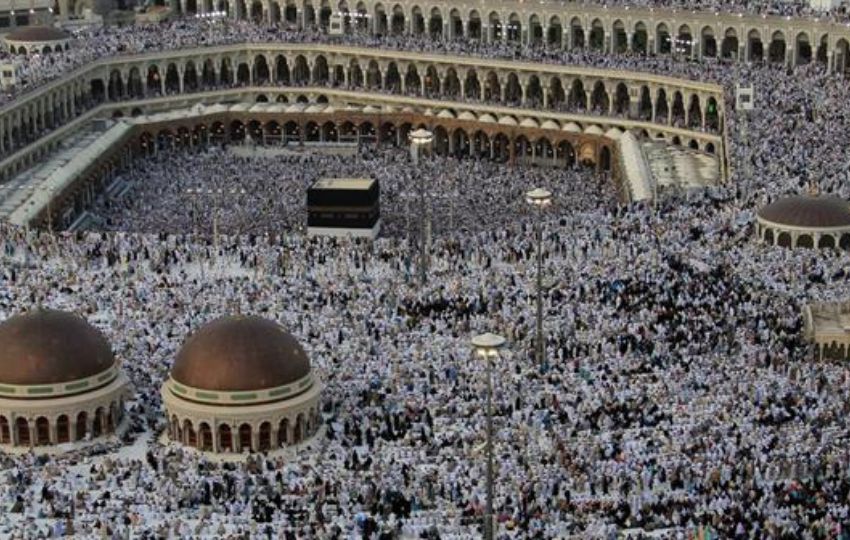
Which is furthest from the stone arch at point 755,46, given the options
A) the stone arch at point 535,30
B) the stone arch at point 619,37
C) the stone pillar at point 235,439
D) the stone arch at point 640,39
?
the stone pillar at point 235,439

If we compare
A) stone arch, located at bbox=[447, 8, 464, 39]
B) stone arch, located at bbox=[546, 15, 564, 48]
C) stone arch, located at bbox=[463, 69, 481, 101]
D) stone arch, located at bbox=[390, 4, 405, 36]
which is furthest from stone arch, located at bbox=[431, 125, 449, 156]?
stone arch, located at bbox=[390, 4, 405, 36]

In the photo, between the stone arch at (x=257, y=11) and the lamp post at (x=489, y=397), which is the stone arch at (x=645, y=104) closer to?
the stone arch at (x=257, y=11)

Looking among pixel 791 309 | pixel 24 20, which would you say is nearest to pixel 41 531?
pixel 791 309

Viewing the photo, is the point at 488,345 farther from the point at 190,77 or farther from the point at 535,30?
the point at 535,30

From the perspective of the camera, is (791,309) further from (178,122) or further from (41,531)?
(178,122)

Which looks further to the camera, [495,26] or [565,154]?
[495,26]

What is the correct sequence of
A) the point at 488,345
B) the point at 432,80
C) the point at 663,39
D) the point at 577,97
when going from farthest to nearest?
the point at 432,80
the point at 663,39
the point at 577,97
the point at 488,345

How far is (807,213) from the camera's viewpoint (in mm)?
71000

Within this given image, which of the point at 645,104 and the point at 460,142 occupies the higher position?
the point at 645,104

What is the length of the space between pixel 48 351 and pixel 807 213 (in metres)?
32.7

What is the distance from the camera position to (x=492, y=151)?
10962cm

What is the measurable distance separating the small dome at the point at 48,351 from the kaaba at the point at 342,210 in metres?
30.9

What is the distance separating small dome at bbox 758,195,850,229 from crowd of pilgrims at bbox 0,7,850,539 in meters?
1.44

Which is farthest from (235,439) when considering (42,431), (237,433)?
(42,431)
